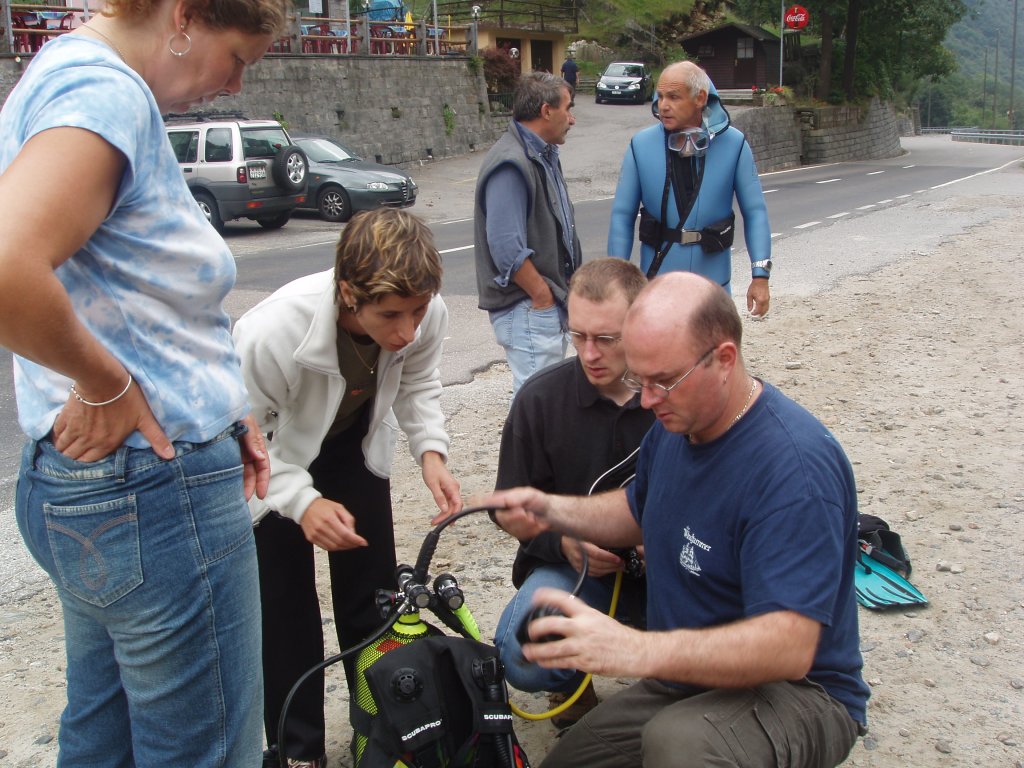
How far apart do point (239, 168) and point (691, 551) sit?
1487 centimetres

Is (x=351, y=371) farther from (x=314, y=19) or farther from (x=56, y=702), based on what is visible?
(x=314, y=19)

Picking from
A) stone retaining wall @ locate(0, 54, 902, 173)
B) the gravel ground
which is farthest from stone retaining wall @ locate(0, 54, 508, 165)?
the gravel ground

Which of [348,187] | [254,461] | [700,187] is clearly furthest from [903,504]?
[348,187]

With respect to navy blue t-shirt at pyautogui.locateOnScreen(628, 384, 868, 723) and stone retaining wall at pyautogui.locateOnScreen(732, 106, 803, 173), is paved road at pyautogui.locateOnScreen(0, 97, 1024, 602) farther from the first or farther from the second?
navy blue t-shirt at pyautogui.locateOnScreen(628, 384, 868, 723)

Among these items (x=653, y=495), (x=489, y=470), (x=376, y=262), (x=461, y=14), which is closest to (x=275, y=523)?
(x=376, y=262)

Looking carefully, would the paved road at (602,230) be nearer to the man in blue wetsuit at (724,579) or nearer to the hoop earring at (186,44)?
the man in blue wetsuit at (724,579)

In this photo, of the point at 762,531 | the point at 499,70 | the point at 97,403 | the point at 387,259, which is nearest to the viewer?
the point at 97,403

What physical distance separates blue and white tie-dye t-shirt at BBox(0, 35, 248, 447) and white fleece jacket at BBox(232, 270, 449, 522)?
0.74m

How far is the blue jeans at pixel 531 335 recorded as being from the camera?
15.8 feet

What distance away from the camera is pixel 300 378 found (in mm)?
2689

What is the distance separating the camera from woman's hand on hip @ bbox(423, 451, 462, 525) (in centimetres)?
282

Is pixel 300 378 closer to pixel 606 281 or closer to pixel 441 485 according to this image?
pixel 441 485

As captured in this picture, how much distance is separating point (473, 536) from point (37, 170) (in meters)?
3.36

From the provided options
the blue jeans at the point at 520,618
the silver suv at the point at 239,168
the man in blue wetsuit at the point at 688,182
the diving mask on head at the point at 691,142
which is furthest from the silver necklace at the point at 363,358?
the silver suv at the point at 239,168
